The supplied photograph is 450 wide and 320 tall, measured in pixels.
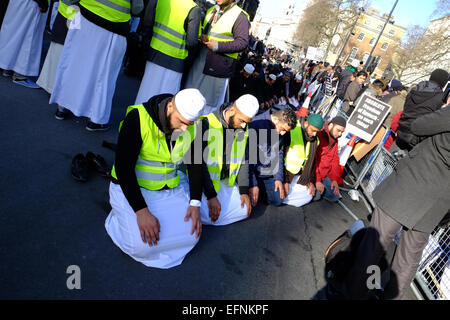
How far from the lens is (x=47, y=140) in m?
3.19

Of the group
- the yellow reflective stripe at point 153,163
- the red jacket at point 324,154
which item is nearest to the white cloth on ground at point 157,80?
the yellow reflective stripe at point 153,163

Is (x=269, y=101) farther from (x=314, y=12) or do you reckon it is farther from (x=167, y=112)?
(x=314, y=12)

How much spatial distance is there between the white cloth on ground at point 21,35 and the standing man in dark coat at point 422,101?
6.17 meters

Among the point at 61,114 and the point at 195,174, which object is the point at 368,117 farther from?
the point at 61,114

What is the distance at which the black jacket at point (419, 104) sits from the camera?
4660 mm

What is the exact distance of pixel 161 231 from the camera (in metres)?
2.21

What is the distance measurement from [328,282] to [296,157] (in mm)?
1735

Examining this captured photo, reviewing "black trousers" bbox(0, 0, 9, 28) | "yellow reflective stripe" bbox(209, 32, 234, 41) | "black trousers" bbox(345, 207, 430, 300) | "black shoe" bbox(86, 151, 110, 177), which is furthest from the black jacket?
"black trousers" bbox(0, 0, 9, 28)

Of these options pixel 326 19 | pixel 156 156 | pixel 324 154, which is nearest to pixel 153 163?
pixel 156 156

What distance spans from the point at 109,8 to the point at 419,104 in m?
5.05

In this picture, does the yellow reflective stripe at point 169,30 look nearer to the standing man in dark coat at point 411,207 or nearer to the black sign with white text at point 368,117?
the standing man in dark coat at point 411,207
